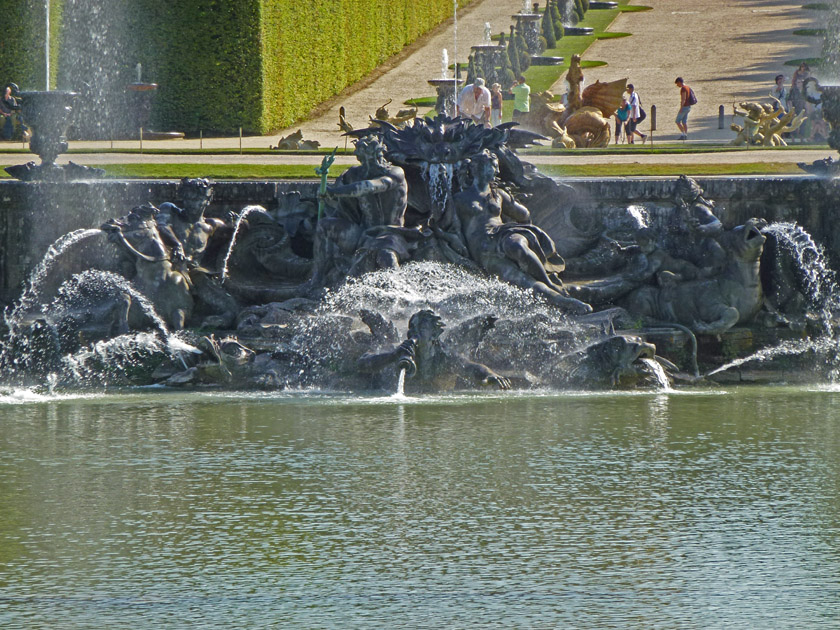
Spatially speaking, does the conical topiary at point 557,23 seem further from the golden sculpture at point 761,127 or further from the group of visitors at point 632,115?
the golden sculpture at point 761,127

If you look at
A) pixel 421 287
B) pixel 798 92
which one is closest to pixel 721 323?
pixel 421 287

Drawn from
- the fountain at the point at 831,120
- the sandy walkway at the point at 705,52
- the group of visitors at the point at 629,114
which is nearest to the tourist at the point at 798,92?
the sandy walkway at the point at 705,52

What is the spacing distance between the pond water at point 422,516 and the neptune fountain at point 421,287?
1270mm

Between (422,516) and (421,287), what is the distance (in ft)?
18.9

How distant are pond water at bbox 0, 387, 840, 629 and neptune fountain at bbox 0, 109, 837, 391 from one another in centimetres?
127

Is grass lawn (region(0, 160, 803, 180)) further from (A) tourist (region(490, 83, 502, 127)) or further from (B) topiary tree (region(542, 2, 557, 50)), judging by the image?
(B) topiary tree (region(542, 2, 557, 50))

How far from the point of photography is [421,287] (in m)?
13.7

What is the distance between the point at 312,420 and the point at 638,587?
4487 millimetres

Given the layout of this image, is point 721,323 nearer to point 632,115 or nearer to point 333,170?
point 333,170

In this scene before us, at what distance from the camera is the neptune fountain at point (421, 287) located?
12.8 metres

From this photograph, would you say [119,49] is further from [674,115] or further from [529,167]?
[529,167]

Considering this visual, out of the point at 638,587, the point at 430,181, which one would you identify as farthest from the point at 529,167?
the point at 638,587

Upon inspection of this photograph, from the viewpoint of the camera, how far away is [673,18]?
157 feet

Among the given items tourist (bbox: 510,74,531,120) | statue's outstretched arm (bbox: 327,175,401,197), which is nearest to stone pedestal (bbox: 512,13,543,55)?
tourist (bbox: 510,74,531,120)
